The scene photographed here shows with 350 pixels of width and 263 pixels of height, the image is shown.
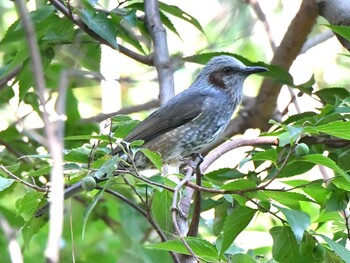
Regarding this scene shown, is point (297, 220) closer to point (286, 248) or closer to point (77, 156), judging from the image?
point (286, 248)

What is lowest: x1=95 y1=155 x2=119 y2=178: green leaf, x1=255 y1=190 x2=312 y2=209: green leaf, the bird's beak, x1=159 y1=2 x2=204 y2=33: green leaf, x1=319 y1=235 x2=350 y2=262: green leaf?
x1=319 y1=235 x2=350 y2=262: green leaf

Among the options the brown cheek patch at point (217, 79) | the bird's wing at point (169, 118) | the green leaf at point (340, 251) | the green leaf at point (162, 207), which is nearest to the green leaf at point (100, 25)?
the bird's wing at point (169, 118)

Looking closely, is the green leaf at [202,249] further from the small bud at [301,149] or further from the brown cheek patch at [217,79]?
the brown cheek patch at [217,79]

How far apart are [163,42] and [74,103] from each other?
80cm

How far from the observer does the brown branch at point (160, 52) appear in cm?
429

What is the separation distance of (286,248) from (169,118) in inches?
63.7

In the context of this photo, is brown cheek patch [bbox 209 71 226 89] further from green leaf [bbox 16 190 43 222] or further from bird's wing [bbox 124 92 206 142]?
green leaf [bbox 16 190 43 222]

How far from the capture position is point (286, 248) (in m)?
3.25

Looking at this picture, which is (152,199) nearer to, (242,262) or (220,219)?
(242,262)

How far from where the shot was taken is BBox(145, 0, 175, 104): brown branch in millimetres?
4285

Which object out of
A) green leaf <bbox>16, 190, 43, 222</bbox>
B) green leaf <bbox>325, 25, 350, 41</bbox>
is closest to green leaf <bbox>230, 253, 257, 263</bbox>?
green leaf <bbox>16, 190, 43, 222</bbox>

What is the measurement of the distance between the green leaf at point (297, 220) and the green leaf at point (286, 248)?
256 mm

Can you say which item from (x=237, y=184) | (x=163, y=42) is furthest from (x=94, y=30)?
(x=237, y=184)

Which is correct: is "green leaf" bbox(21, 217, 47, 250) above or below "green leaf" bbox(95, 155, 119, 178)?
below
